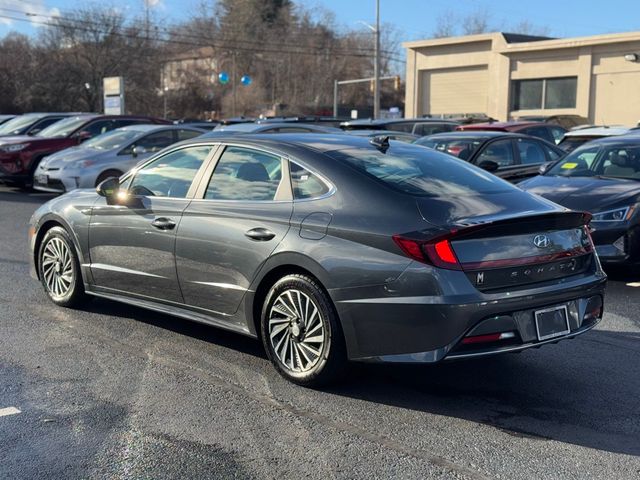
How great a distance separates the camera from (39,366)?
4984mm

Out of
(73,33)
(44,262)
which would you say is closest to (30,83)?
(73,33)

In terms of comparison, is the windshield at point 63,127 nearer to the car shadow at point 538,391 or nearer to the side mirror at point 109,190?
the side mirror at point 109,190

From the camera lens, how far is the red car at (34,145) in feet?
51.5

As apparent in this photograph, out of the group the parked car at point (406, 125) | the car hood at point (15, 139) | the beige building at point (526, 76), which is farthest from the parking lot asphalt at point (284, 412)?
the beige building at point (526, 76)

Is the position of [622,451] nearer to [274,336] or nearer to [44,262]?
[274,336]

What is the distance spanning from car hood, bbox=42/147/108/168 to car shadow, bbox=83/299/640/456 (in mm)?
9270

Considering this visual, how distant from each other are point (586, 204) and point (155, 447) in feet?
18.4

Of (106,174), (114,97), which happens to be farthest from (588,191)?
(114,97)

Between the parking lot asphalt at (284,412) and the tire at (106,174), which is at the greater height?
the tire at (106,174)

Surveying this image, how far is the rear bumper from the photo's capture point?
13.0 feet

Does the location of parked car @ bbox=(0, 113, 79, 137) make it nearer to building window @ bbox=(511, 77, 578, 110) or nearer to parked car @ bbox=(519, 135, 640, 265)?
parked car @ bbox=(519, 135, 640, 265)

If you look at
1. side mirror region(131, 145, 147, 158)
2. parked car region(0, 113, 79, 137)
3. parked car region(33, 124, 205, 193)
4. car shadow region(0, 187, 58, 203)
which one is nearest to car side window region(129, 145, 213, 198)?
parked car region(33, 124, 205, 193)

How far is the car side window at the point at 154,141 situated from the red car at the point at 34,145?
2.81 meters

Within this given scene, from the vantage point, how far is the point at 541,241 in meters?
4.29
